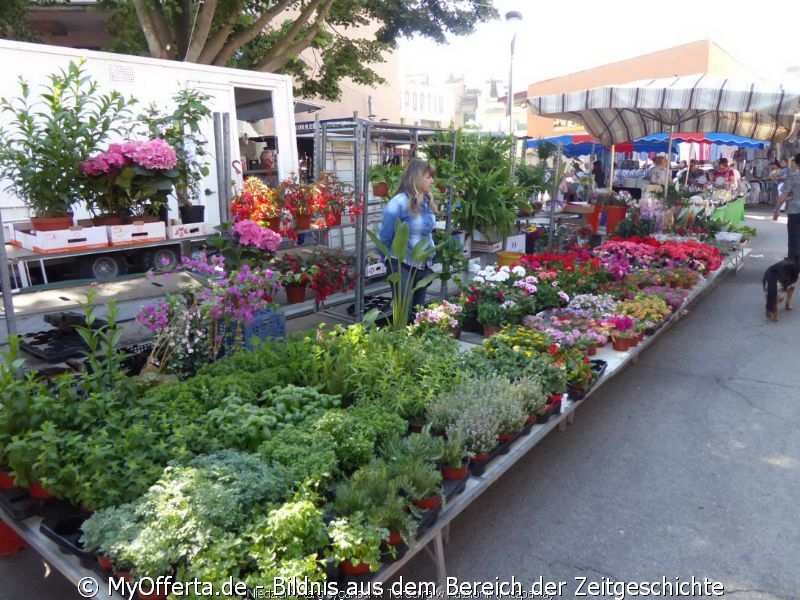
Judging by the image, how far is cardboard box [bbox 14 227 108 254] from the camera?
11.8 ft

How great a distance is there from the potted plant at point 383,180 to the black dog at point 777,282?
4.75 metres

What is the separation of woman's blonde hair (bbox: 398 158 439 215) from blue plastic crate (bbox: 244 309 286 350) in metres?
1.61

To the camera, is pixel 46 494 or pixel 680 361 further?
pixel 680 361

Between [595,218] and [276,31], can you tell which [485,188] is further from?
[276,31]

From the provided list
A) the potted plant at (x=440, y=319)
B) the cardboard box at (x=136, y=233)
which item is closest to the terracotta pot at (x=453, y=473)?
the potted plant at (x=440, y=319)

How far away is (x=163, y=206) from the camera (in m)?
4.22

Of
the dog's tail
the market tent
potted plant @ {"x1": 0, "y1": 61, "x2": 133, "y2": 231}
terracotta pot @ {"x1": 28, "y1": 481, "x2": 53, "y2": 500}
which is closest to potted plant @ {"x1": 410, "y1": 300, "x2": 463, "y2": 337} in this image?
potted plant @ {"x1": 0, "y1": 61, "x2": 133, "y2": 231}

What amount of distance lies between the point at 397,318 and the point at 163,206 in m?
2.09

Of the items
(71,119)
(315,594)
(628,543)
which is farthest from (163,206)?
(628,543)

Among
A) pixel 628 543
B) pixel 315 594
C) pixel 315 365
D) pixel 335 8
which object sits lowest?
pixel 628 543

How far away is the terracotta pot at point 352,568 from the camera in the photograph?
224cm

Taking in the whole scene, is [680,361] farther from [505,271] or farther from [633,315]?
[505,271]

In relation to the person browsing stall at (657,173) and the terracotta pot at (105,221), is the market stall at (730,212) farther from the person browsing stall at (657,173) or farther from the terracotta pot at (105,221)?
the terracotta pot at (105,221)

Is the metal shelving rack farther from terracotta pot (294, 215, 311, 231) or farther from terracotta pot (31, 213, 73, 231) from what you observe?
terracotta pot (31, 213, 73, 231)
